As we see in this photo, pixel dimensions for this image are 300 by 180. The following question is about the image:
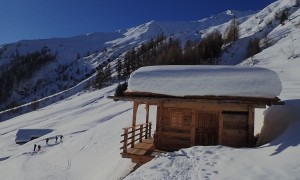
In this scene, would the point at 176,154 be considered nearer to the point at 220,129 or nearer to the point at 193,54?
the point at 220,129

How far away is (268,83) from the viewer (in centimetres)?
1666

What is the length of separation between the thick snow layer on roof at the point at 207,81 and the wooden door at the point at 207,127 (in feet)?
4.60

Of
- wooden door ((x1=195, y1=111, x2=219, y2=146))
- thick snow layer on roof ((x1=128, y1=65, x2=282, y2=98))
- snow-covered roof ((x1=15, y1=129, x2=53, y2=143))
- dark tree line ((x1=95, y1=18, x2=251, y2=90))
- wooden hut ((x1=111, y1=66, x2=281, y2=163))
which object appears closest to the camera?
thick snow layer on roof ((x1=128, y1=65, x2=282, y2=98))

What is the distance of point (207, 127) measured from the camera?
1802 cm

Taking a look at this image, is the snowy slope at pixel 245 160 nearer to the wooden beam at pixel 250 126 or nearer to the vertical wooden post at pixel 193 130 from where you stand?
the wooden beam at pixel 250 126

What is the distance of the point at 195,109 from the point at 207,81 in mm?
1534

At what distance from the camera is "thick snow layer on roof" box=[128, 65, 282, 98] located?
54.8 ft

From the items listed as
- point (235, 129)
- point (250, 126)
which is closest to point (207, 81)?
point (235, 129)

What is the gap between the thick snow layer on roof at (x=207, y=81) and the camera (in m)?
16.7

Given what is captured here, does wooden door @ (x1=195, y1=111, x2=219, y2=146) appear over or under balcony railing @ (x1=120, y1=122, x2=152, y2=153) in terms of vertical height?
over

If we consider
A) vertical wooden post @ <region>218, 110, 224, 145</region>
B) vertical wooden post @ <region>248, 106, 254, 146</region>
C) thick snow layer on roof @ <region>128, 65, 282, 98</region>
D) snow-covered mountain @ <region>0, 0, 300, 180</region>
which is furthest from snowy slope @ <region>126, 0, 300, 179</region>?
thick snow layer on roof @ <region>128, 65, 282, 98</region>

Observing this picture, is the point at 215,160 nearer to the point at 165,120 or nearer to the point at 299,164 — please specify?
the point at 299,164

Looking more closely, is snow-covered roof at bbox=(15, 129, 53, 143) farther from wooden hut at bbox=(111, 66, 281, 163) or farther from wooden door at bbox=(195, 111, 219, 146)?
wooden door at bbox=(195, 111, 219, 146)

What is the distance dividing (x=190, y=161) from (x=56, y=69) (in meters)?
189
